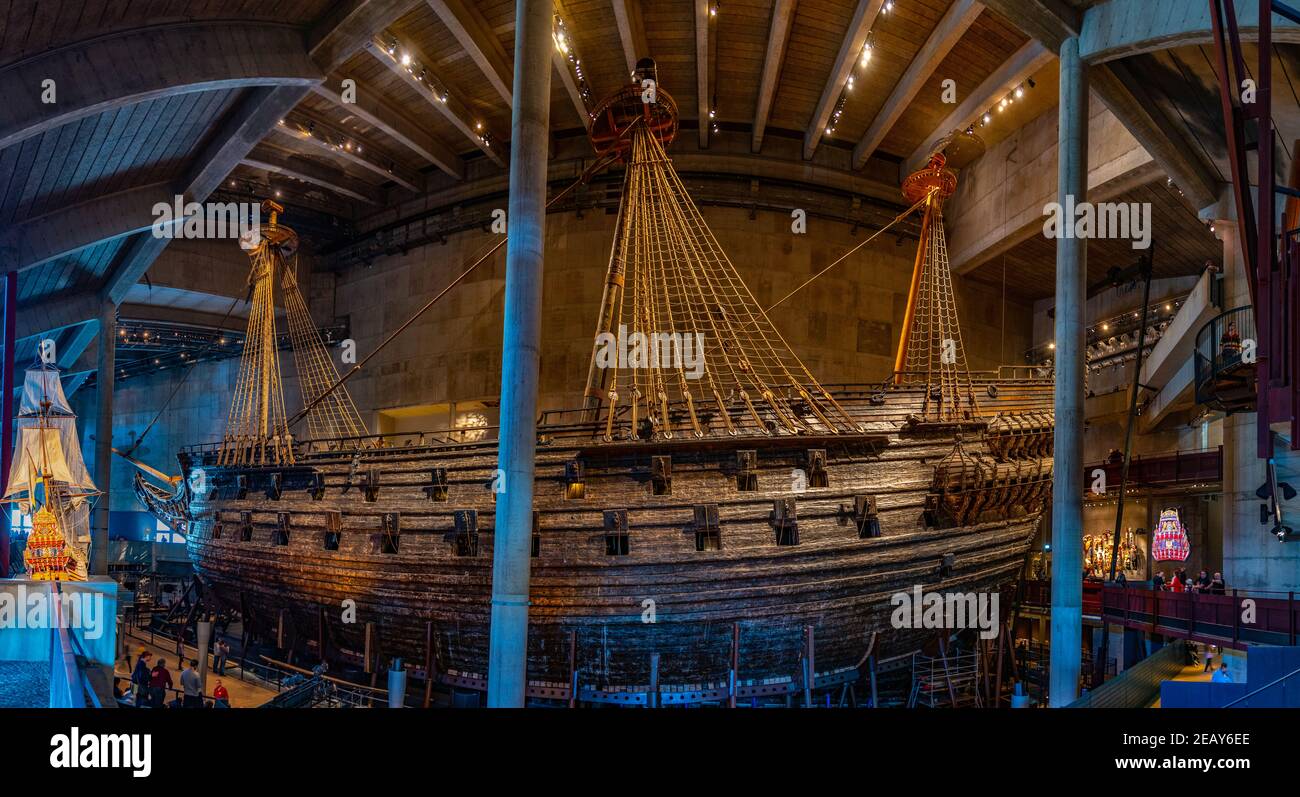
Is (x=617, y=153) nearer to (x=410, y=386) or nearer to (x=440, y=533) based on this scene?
(x=440, y=533)

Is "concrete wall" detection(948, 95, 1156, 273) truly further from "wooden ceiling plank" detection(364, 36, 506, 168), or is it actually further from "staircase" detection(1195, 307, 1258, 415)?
"wooden ceiling plank" detection(364, 36, 506, 168)

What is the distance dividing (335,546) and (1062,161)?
1110 cm

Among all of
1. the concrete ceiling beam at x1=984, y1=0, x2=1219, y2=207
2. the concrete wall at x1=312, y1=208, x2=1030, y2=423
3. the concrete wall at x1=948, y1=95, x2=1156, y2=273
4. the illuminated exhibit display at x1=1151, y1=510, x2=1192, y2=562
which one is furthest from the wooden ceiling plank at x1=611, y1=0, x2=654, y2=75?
the illuminated exhibit display at x1=1151, y1=510, x2=1192, y2=562

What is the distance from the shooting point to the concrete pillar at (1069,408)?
9.20 m

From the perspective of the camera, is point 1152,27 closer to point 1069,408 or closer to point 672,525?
point 1069,408

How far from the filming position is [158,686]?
1005 cm

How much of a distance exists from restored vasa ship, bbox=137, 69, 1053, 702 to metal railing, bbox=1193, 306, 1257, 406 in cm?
225

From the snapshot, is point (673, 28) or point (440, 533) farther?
point (673, 28)

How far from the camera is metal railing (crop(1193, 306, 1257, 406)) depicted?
35.7 ft

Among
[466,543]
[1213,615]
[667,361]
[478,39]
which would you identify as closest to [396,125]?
[478,39]

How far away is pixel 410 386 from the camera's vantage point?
2258 centimetres
